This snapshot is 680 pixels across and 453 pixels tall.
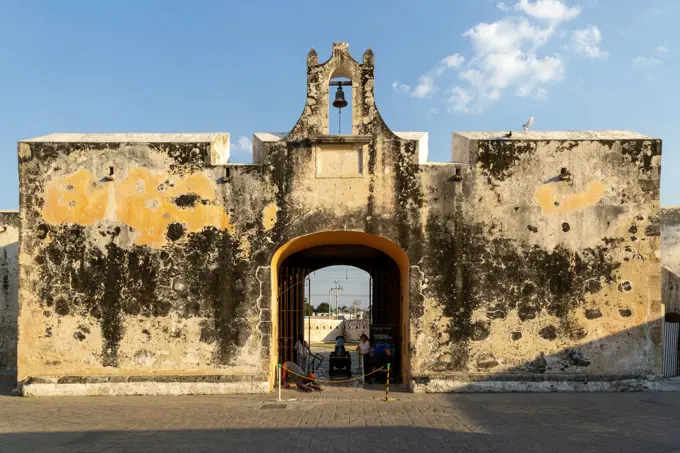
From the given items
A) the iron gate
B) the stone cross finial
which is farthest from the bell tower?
the iron gate

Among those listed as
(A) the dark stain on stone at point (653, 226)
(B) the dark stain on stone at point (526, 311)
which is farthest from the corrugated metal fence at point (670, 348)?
(B) the dark stain on stone at point (526, 311)

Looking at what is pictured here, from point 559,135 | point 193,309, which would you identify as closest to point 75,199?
point 193,309

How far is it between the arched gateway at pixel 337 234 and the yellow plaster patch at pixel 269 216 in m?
0.03

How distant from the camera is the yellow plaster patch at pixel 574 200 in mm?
9625

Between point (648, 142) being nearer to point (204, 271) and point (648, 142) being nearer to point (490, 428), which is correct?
point (490, 428)

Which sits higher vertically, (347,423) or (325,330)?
(347,423)

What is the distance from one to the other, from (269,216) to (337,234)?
1329mm

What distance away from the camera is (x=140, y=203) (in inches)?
382

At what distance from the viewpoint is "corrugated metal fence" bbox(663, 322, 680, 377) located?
1125 cm

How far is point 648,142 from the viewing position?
963 cm

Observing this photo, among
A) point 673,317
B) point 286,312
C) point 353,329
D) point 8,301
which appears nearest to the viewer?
point 286,312

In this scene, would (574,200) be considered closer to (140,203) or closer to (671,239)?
(671,239)

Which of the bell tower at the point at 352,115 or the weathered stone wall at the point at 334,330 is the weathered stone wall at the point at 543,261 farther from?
the weathered stone wall at the point at 334,330

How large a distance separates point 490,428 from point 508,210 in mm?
4202
